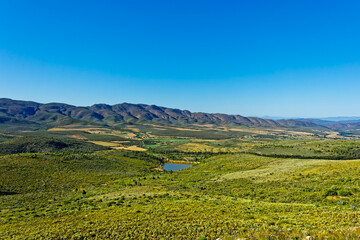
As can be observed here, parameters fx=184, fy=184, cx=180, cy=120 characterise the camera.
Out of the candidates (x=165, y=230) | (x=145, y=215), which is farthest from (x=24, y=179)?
(x=165, y=230)

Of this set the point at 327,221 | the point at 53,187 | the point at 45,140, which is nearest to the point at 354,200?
the point at 327,221

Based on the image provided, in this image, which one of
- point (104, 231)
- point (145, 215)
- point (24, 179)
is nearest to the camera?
point (104, 231)

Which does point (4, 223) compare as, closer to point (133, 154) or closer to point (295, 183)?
point (295, 183)

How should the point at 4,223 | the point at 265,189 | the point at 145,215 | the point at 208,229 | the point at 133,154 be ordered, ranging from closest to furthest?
the point at 208,229, the point at 145,215, the point at 4,223, the point at 265,189, the point at 133,154

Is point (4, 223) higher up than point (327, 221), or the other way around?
point (327, 221)

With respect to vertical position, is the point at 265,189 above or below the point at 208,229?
below

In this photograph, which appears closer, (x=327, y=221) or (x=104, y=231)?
(x=327, y=221)

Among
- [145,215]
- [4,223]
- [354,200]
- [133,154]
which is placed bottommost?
[133,154]

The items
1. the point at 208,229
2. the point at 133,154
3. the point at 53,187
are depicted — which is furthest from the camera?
the point at 133,154

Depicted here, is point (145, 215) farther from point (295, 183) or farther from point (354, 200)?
point (295, 183)
